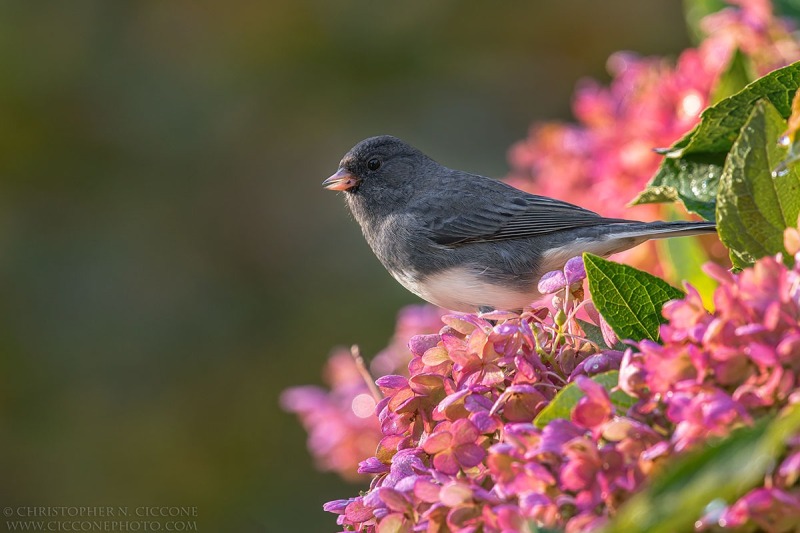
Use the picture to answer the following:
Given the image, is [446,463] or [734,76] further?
[734,76]

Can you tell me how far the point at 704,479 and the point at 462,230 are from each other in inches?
76.1

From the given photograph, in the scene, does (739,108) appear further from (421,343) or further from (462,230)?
(462,230)

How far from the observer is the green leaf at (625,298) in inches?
47.8

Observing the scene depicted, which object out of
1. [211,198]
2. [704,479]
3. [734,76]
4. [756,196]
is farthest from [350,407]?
[211,198]

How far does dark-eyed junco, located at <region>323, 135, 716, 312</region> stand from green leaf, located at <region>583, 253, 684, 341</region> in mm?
985

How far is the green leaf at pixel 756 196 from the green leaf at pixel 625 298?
0.12m

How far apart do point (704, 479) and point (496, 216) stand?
195cm

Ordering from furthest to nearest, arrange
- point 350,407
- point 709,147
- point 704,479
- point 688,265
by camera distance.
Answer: point 350,407, point 688,265, point 709,147, point 704,479

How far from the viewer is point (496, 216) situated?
2689 mm

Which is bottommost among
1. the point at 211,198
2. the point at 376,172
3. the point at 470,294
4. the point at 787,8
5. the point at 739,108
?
the point at 470,294

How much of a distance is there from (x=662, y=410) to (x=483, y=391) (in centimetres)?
26

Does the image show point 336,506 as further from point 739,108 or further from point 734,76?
point 734,76

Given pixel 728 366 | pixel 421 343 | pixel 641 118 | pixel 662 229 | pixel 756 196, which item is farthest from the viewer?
pixel 641 118

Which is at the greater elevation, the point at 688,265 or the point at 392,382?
the point at 392,382
